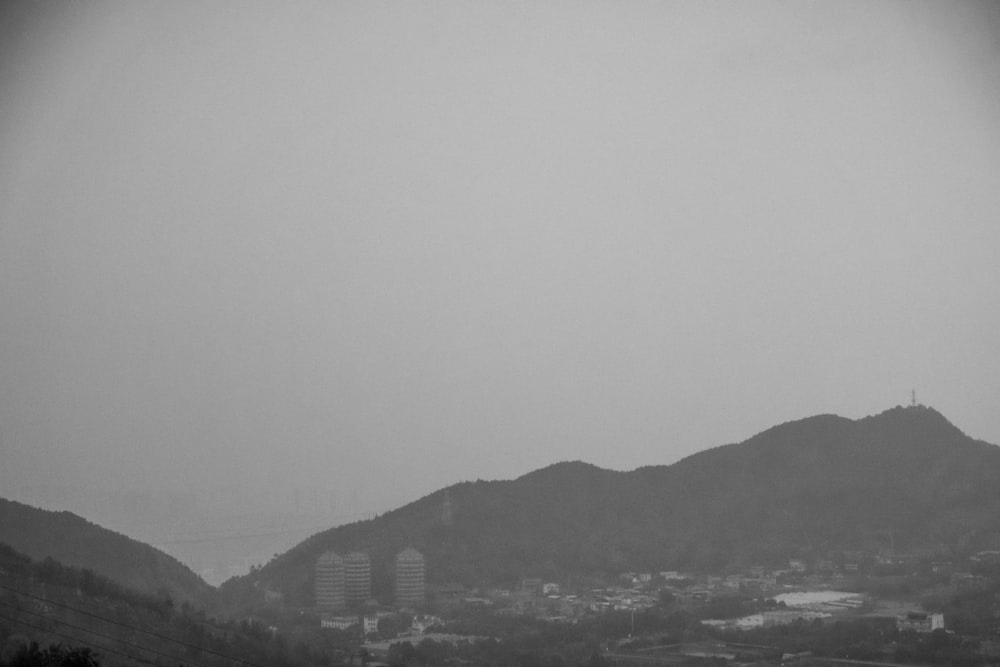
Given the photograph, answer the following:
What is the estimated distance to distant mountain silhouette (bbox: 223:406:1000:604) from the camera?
37312 mm

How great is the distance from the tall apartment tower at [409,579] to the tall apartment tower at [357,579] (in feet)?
2.33

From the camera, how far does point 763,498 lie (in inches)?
1608

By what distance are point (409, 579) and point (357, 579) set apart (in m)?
1.22

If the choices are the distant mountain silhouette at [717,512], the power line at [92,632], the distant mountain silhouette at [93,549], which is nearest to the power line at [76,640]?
the power line at [92,632]

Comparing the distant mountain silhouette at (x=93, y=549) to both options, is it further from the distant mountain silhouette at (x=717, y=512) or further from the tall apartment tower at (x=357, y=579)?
the tall apartment tower at (x=357, y=579)

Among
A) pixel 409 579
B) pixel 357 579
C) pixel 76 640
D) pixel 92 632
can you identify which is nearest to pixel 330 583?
pixel 357 579

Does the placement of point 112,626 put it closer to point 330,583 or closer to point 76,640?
point 76,640

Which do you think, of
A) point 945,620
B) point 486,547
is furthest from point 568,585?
point 945,620

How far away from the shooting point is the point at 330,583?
34.6 metres

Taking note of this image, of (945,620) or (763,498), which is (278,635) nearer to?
(945,620)

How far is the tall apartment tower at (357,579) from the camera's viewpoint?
34469 mm

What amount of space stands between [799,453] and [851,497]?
301 centimetres

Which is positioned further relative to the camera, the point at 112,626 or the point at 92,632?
the point at 112,626

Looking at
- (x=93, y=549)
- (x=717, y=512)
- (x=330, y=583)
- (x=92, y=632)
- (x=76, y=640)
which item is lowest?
(x=76, y=640)
